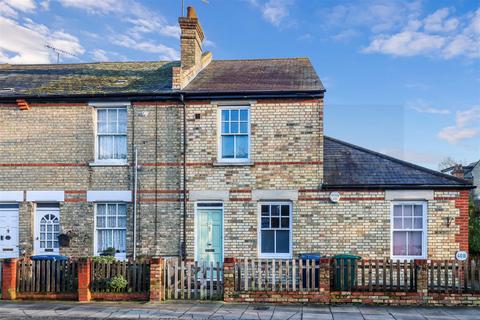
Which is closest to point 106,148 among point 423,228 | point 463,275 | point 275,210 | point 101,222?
point 101,222

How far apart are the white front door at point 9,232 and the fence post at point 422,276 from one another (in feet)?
39.4

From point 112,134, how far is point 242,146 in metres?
4.26

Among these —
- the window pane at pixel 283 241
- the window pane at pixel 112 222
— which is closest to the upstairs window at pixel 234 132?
the window pane at pixel 283 241

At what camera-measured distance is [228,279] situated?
404 inches

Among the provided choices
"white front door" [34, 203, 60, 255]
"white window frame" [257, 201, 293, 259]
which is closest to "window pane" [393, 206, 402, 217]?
"white window frame" [257, 201, 293, 259]

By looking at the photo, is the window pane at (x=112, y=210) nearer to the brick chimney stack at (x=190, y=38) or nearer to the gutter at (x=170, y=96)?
the gutter at (x=170, y=96)

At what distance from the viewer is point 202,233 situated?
13438 millimetres

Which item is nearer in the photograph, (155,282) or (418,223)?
(155,282)

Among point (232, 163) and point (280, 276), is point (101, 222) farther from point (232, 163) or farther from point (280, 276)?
point (280, 276)

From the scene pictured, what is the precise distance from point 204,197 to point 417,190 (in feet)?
21.4

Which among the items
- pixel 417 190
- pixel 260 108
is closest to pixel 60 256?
pixel 260 108

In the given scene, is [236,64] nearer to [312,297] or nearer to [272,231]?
[272,231]

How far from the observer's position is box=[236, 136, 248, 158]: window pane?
1357 cm

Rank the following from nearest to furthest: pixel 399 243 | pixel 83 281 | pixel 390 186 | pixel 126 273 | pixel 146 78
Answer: pixel 83 281, pixel 126 273, pixel 390 186, pixel 399 243, pixel 146 78
